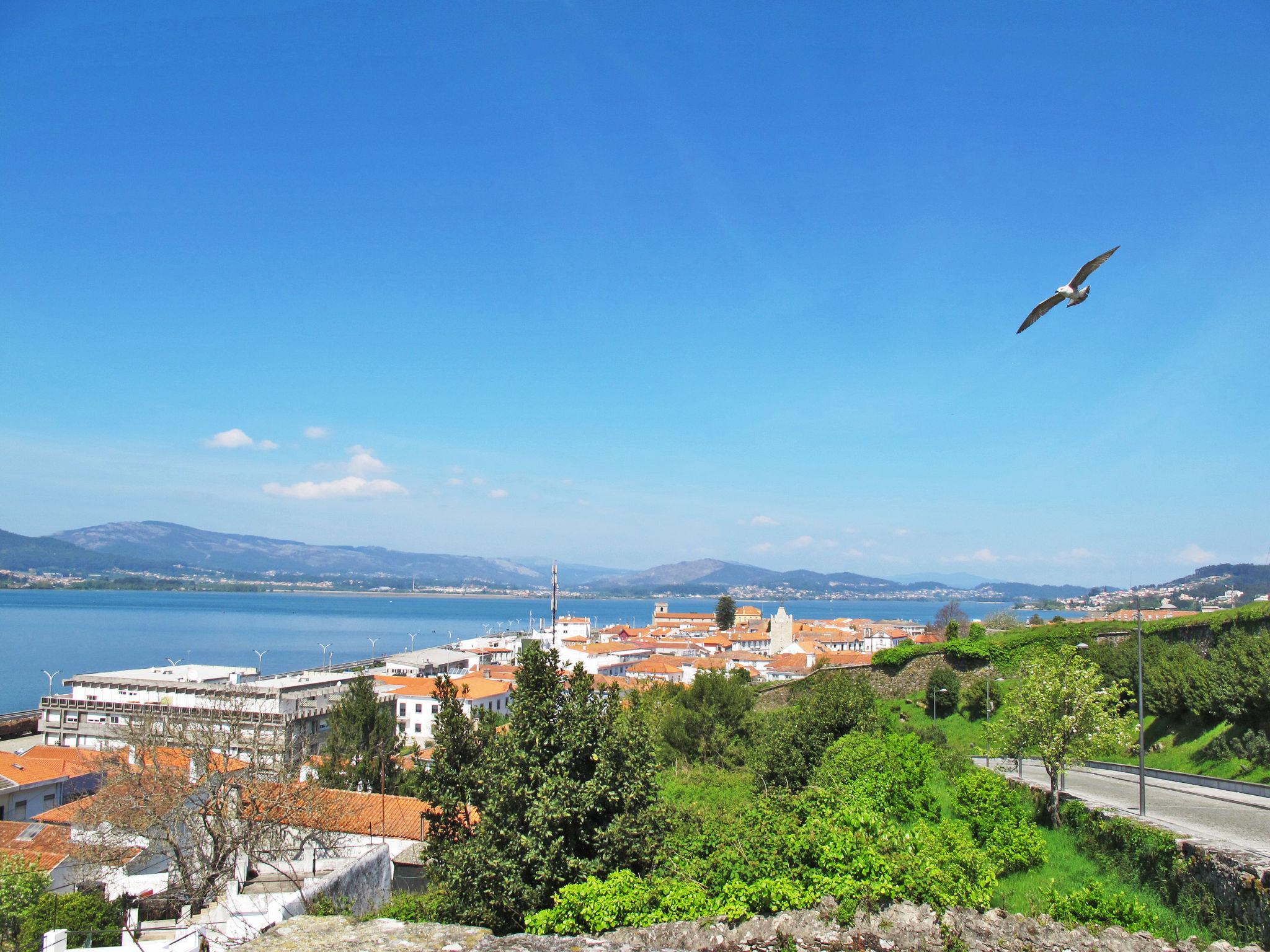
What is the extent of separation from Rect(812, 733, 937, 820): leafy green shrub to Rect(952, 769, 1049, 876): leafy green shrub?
705 mm

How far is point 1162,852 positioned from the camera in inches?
369

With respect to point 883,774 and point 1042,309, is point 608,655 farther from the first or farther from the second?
point 1042,309

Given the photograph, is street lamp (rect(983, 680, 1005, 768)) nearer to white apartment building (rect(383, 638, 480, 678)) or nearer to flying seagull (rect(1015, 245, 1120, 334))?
flying seagull (rect(1015, 245, 1120, 334))

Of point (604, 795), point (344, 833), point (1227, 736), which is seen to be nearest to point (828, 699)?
point (1227, 736)

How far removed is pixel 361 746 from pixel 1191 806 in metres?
26.4

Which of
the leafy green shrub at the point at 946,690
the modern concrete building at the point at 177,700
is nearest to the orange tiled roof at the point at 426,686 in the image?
the modern concrete building at the point at 177,700

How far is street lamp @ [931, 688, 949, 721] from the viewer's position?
34438 mm

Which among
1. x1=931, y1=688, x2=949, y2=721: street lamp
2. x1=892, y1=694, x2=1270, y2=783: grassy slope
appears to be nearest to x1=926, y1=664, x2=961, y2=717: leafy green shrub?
x1=931, y1=688, x2=949, y2=721: street lamp

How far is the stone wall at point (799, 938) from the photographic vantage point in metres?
5.45

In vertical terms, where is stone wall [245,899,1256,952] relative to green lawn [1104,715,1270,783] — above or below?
above

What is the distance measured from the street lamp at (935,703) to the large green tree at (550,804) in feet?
97.9

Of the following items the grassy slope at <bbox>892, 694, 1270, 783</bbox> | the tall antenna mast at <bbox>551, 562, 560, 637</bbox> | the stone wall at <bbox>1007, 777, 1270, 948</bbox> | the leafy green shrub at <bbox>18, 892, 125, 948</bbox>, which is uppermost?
the tall antenna mast at <bbox>551, 562, 560, 637</bbox>

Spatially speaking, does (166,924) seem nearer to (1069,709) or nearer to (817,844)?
(817,844)

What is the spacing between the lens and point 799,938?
546 cm
